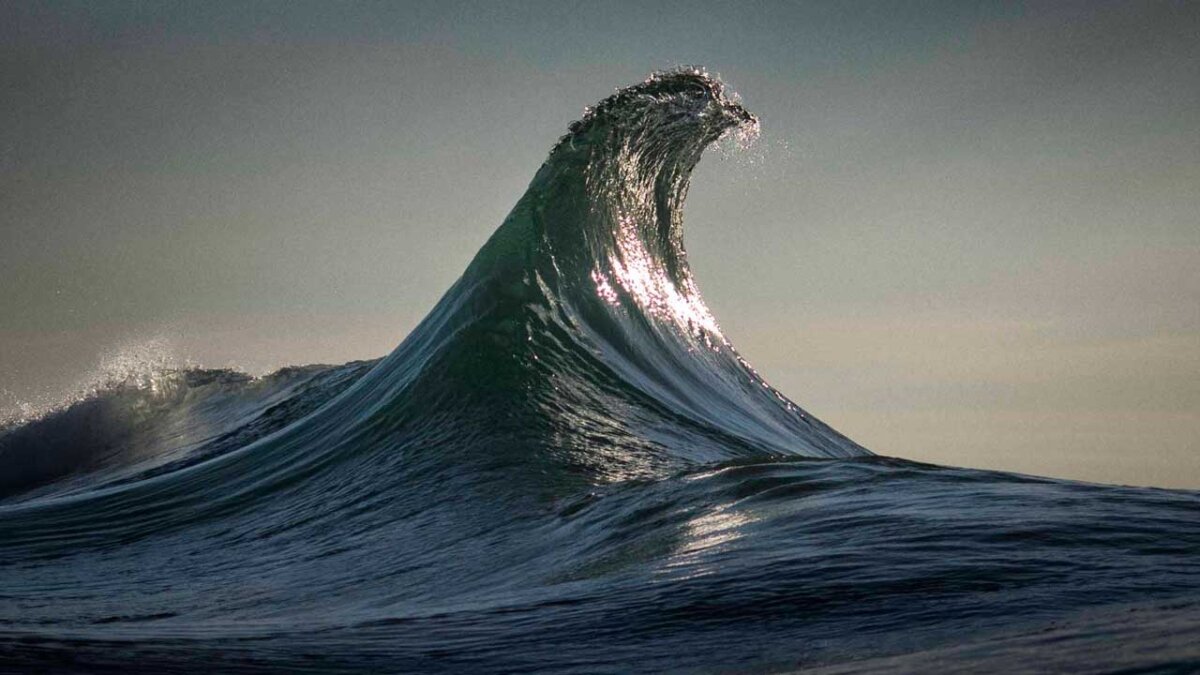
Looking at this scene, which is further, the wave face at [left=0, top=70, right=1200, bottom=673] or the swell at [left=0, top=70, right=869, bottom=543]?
the swell at [left=0, top=70, right=869, bottom=543]

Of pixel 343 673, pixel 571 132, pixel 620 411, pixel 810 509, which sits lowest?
pixel 343 673

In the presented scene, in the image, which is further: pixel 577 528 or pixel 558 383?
pixel 558 383

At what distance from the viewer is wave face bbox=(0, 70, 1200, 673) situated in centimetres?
345

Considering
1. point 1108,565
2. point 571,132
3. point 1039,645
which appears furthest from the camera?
point 571,132

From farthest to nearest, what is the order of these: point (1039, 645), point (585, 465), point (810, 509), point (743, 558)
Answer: point (585, 465), point (810, 509), point (743, 558), point (1039, 645)

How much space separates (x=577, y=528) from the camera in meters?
5.85

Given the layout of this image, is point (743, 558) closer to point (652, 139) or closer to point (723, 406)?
point (723, 406)

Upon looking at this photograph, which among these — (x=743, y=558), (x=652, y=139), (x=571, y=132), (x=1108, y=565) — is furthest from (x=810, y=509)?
(x=652, y=139)

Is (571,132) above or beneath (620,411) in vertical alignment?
above

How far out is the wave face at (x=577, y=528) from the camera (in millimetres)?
3453

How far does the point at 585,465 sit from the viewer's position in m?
7.62

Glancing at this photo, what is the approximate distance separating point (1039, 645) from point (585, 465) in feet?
16.6

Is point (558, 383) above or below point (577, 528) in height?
above

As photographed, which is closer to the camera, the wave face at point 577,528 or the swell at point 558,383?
the wave face at point 577,528
